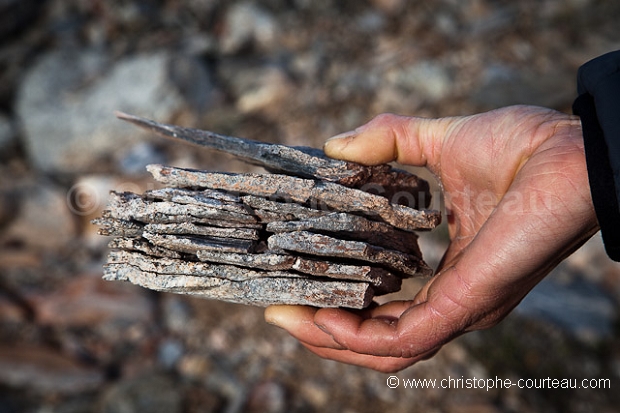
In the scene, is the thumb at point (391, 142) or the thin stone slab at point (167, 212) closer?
the thin stone slab at point (167, 212)

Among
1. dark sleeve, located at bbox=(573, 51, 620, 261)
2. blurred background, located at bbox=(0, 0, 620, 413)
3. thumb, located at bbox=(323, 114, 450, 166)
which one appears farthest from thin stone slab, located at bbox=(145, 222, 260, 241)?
blurred background, located at bbox=(0, 0, 620, 413)

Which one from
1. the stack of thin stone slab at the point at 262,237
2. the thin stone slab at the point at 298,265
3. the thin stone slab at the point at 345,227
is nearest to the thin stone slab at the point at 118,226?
the stack of thin stone slab at the point at 262,237

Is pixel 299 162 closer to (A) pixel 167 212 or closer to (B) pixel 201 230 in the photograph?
(B) pixel 201 230

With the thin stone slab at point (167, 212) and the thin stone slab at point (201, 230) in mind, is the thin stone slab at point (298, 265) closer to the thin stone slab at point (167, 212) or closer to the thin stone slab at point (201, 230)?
the thin stone slab at point (201, 230)

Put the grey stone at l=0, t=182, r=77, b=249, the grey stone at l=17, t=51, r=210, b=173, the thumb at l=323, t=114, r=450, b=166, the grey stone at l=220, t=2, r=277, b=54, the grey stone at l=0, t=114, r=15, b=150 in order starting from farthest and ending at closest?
the grey stone at l=220, t=2, r=277, b=54 < the grey stone at l=0, t=114, r=15, b=150 < the grey stone at l=17, t=51, r=210, b=173 < the grey stone at l=0, t=182, r=77, b=249 < the thumb at l=323, t=114, r=450, b=166

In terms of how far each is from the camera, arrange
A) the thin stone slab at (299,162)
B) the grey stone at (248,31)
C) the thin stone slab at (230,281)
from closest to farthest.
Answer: the thin stone slab at (230,281) < the thin stone slab at (299,162) < the grey stone at (248,31)

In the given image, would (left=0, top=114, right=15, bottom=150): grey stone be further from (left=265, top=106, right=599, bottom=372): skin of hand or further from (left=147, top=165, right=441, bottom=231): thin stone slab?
(left=265, top=106, right=599, bottom=372): skin of hand
